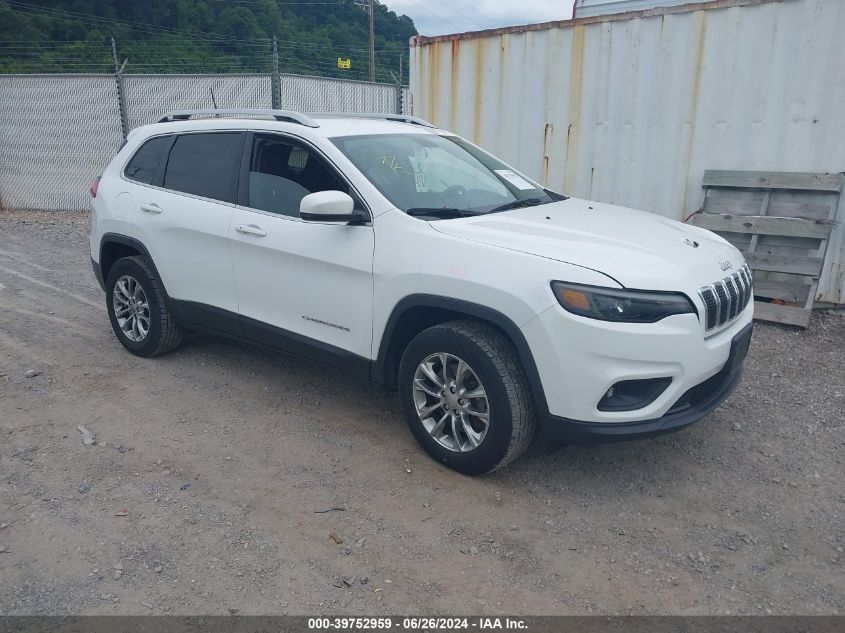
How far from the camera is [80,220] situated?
11.9 meters

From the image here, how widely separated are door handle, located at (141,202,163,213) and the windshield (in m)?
1.56

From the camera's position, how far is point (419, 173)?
14.0 ft

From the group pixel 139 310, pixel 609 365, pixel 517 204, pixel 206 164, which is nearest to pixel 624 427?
pixel 609 365

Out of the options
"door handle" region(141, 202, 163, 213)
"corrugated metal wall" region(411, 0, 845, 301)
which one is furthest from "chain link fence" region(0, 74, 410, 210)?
"door handle" region(141, 202, 163, 213)

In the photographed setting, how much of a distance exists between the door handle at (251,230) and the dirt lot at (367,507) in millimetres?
1112

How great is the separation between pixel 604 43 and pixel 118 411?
5568 millimetres

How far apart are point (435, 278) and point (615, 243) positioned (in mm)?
898

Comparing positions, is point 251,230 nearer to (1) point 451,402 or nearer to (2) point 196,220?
(2) point 196,220

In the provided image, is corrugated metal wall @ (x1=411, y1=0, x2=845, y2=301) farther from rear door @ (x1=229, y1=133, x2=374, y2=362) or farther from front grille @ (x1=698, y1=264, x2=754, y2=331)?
rear door @ (x1=229, y1=133, x2=374, y2=362)

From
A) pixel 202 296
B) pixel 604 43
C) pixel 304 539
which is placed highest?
pixel 604 43

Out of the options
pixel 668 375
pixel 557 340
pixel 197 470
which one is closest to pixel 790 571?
pixel 668 375

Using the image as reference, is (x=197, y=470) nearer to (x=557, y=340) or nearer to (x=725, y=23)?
(x=557, y=340)

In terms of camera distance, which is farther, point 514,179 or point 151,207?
point 151,207

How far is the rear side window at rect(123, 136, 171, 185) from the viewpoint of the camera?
519 centimetres
